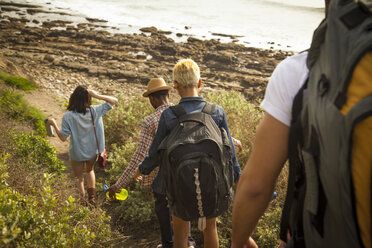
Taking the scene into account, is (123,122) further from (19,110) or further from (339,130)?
(339,130)

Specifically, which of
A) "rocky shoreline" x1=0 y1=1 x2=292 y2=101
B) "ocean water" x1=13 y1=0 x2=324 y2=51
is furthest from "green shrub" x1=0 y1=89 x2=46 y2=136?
"ocean water" x1=13 y1=0 x2=324 y2=51

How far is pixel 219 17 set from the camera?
1487 inches

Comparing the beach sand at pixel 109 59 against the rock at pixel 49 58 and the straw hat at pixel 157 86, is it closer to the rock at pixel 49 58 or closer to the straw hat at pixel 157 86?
the rock at pixel 49 58

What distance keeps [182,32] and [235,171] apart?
26029 mm

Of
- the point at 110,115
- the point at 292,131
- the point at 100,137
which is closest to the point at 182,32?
the point at 110,115

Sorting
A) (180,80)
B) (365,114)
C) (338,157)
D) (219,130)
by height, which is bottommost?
(219,130)

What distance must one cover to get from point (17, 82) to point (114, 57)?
936cm

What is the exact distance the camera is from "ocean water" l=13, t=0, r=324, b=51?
2784cm

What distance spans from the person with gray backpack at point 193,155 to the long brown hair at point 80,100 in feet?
7.41

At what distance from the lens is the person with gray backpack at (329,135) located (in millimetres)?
972

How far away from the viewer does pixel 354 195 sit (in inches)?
38.8

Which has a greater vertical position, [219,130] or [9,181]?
[219,130]

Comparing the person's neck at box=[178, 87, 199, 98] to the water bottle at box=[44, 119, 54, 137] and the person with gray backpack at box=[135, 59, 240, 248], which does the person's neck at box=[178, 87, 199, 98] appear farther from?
the water bottle at box=[44, 119, 54, 137]

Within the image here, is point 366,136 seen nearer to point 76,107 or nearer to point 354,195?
point 354,195
